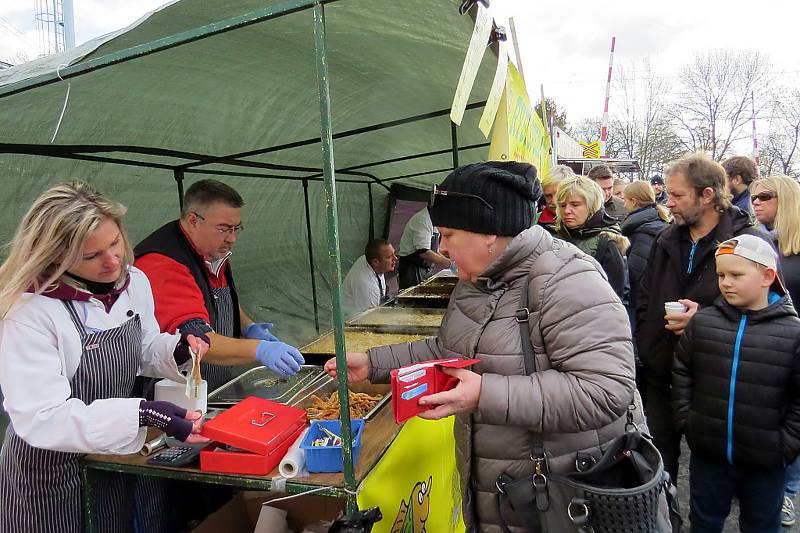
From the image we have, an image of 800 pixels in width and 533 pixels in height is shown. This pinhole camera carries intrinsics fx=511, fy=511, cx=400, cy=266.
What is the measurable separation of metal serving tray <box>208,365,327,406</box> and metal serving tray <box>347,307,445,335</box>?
3.46ft

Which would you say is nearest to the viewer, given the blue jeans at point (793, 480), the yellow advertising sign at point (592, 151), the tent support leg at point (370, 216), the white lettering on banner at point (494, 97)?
the white lettering on banner at point (494, 97)

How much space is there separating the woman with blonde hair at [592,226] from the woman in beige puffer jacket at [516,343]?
6.59ft

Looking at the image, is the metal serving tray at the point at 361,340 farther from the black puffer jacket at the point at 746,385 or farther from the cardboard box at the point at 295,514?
the black puffer jacket at the point at 746,385

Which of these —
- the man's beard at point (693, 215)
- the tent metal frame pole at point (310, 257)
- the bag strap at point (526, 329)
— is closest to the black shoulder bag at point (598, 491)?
the bag strap at point (526, 329)

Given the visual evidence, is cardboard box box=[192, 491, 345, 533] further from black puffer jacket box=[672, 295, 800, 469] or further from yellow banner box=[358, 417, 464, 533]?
black puffer jacket box=[672, 295, 800, 469]

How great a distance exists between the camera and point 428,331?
3.78 metres

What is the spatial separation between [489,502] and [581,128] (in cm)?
4220

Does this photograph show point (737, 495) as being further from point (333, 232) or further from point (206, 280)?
point (206, 280)

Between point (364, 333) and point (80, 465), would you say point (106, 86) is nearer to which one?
point (80, 465)

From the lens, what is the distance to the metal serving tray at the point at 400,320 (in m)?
3.88

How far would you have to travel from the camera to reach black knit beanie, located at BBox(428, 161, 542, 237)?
4.63 feet

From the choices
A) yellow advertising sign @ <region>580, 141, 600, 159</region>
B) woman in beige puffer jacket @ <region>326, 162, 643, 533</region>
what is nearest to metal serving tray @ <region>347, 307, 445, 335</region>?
woman in beige puffer jacket @ <region>326, 162, 643, 533</region>

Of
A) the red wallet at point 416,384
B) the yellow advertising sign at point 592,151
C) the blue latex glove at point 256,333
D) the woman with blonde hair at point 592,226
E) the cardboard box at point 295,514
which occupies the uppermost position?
the yellow advertising sign at point 592,151

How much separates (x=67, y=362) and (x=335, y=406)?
107cm
